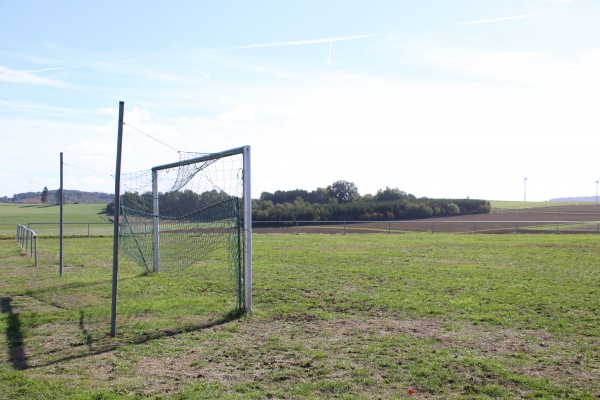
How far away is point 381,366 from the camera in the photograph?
5598 millimetres

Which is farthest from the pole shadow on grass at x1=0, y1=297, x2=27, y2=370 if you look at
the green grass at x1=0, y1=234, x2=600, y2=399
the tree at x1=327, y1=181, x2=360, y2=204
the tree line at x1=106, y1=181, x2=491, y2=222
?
→ the tree at x1=327, y1=181, x2=360, y2=204

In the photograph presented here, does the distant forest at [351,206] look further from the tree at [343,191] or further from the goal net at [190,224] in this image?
the goal net at [190,224]

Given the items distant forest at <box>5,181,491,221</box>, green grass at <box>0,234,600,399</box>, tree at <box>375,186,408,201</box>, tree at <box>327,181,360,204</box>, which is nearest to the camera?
green grass at <box>0,234,600,399</box>

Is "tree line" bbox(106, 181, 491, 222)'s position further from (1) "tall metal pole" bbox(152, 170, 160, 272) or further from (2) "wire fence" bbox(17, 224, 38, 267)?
(2) "wire fence" bbox(17, 224, 38, 267)

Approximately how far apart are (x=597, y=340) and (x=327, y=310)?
12.6 feet

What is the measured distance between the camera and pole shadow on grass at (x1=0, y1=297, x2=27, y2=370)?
5957 millimetres

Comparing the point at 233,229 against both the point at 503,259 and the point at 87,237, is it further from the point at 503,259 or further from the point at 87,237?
the point at 87,237

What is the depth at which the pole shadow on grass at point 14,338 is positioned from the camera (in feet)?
19.5

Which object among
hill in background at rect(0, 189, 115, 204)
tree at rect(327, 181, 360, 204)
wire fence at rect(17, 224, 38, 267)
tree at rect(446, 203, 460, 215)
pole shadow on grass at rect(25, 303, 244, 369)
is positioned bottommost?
pole shadow on grass at rect(25, 303, 244, 369)

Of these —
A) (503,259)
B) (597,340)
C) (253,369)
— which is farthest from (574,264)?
(253,369)

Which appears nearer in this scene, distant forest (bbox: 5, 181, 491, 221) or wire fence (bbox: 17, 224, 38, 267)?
wire fence (bbox: 17, 224, 38, 267)

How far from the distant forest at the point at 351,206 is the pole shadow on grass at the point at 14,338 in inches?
1290

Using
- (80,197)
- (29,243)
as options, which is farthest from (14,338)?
(80,197)

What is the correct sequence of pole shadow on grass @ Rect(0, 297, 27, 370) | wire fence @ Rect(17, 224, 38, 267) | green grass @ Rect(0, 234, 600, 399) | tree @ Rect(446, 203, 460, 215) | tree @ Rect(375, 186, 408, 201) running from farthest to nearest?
1. tree @ Rect(375, 186, 408, 201)
2. tree @ Rect(446, 203, 460, 215)
3. wire fence @ Rect(17, 224, 38, 267)
4. pole shadow on grass @ Rect(0, 297, 27, 370)
5. green grass @ Rect(0, 234, 600, 399)
